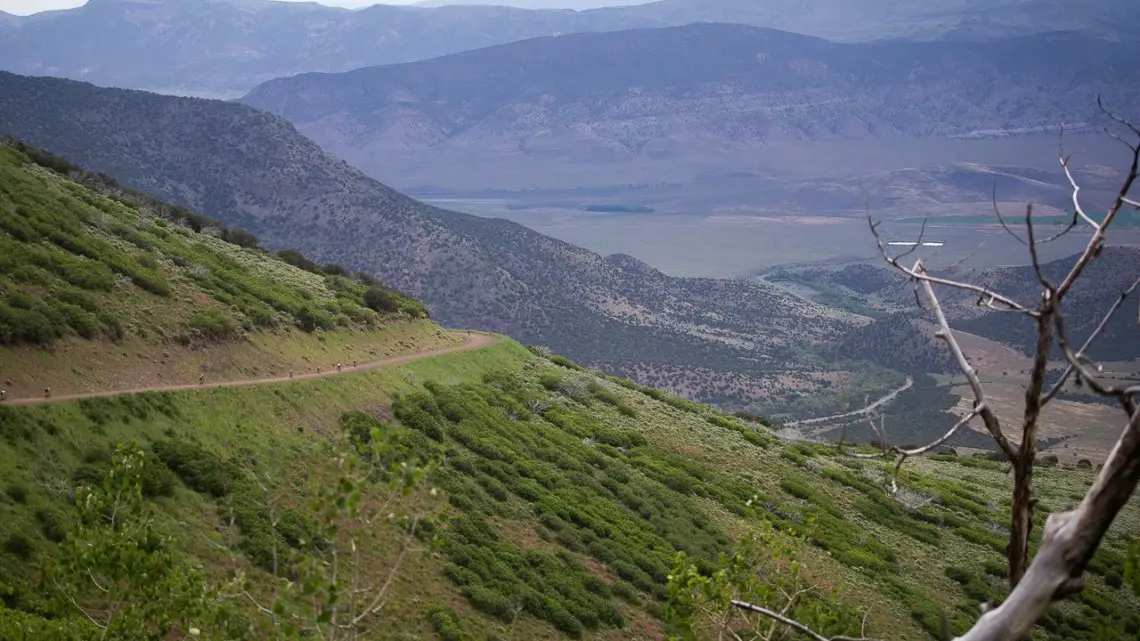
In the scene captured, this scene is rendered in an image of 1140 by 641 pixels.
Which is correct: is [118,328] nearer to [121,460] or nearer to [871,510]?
[121,460]

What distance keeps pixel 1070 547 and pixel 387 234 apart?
103 meters

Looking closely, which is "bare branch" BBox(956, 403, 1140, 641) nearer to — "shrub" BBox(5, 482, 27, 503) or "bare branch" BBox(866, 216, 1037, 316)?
"bare branch" BBox(866, 216, 1037, 316)

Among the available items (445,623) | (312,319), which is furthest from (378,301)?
(445,623)

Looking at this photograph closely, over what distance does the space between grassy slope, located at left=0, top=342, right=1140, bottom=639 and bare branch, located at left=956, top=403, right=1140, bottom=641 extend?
7.89m

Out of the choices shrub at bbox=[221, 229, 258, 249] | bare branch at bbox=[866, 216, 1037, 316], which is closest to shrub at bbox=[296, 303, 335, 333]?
shrub at bbox=[221, 229, 258, 249]

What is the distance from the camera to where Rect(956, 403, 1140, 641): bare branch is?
4.59 m

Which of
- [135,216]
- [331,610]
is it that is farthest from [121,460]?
[135,216]

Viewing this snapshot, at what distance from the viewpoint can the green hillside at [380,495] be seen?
10906mm

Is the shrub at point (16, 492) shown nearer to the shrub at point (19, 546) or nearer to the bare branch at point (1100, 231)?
the shrub at point (19, 546)

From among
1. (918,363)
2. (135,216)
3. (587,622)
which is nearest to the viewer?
(587,622)

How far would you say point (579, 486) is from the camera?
97.8ft

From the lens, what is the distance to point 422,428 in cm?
2823

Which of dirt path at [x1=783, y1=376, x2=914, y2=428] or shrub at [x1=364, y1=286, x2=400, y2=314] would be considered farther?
dirt path at [x1=783, y1=376, x2=914, y2=428]

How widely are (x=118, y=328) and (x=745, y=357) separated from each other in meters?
88.2
